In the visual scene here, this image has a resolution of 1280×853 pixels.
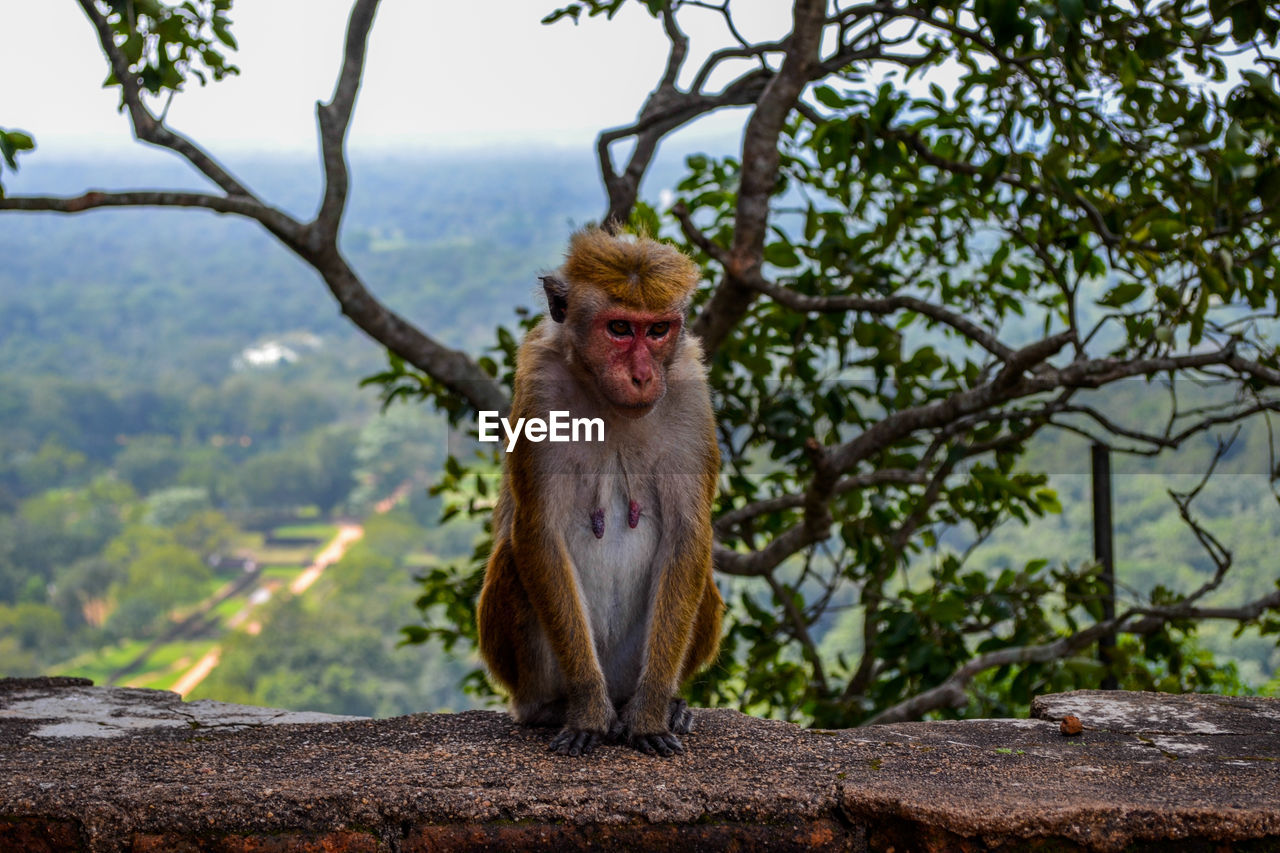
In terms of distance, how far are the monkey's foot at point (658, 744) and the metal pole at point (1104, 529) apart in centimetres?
319

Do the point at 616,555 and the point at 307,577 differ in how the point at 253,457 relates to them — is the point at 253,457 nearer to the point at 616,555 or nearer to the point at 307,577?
the point at 307,577

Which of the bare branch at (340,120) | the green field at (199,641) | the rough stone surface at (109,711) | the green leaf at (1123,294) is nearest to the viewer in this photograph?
the rough stone surface at (109,711)

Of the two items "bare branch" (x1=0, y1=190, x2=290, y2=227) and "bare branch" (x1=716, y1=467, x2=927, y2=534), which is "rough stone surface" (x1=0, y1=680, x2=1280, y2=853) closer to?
"bare branch" (x1=716, y1=467, x2=927, y2=534)

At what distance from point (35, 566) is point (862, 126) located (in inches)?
A: 1093

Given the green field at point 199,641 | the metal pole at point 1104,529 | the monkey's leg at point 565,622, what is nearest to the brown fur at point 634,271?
the monkey's leg at point 565,622

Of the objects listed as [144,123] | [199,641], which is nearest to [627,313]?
[144,123]

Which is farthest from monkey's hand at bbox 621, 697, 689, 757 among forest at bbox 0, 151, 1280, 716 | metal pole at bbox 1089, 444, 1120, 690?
forest at bbox 0, 151, 1280, 716

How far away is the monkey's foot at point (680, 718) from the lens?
386cm

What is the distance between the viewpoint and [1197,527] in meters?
5.47

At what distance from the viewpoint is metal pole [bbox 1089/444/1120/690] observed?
5.99 metres

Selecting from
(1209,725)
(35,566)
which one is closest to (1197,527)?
(1209,725)

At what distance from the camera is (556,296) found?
372 cm

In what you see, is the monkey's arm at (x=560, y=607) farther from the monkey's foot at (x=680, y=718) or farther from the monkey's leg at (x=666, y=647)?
the monkey's foot at (x=680, y=718)

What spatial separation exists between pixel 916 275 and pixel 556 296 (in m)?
3.24
